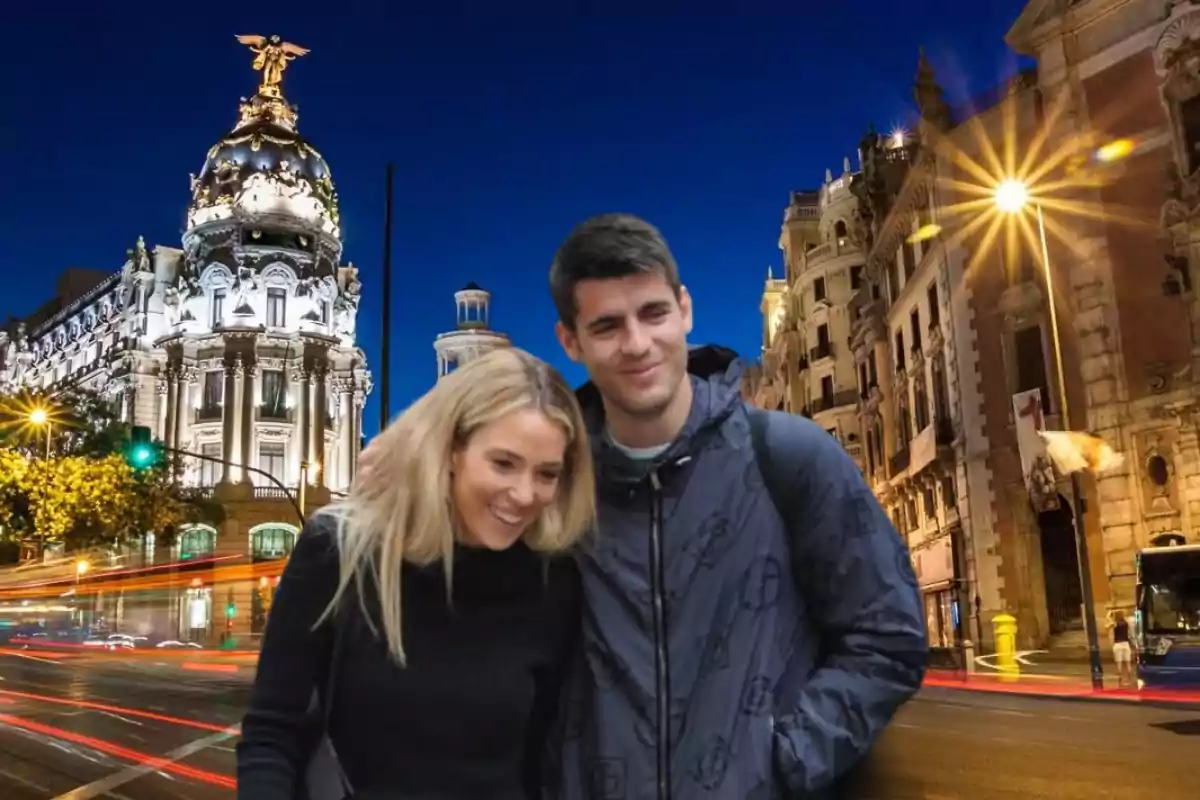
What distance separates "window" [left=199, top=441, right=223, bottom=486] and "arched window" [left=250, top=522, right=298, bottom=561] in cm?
374

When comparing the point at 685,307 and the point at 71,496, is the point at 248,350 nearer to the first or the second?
the point at 71,496

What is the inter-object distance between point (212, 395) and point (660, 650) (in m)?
59.3

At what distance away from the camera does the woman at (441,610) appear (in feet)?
8.52

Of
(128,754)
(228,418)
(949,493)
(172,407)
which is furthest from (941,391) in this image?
(172,407)

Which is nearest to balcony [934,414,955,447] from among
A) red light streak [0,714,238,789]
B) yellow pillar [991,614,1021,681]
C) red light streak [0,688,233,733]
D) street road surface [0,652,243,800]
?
yellow pillar [991,614,1021,681]

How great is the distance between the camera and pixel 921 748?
39.3 ft

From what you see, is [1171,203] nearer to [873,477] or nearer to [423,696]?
[873,477]

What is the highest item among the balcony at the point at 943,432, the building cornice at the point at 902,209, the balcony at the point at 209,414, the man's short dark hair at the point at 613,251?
the building cornice at the point at 902,209

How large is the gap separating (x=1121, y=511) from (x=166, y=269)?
5669 cm

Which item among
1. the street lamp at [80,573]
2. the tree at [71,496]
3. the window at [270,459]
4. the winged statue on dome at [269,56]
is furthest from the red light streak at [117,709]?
the winged statue on dome at [269,56]

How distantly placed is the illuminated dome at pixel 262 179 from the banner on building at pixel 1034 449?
44897 mm

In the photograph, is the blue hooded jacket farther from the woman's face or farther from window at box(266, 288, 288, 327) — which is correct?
window at box(266, 288, 288, 327)

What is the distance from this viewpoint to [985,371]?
3014 centimetres

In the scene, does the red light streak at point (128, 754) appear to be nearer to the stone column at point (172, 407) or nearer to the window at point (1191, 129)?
the window at point (1191, 129)
